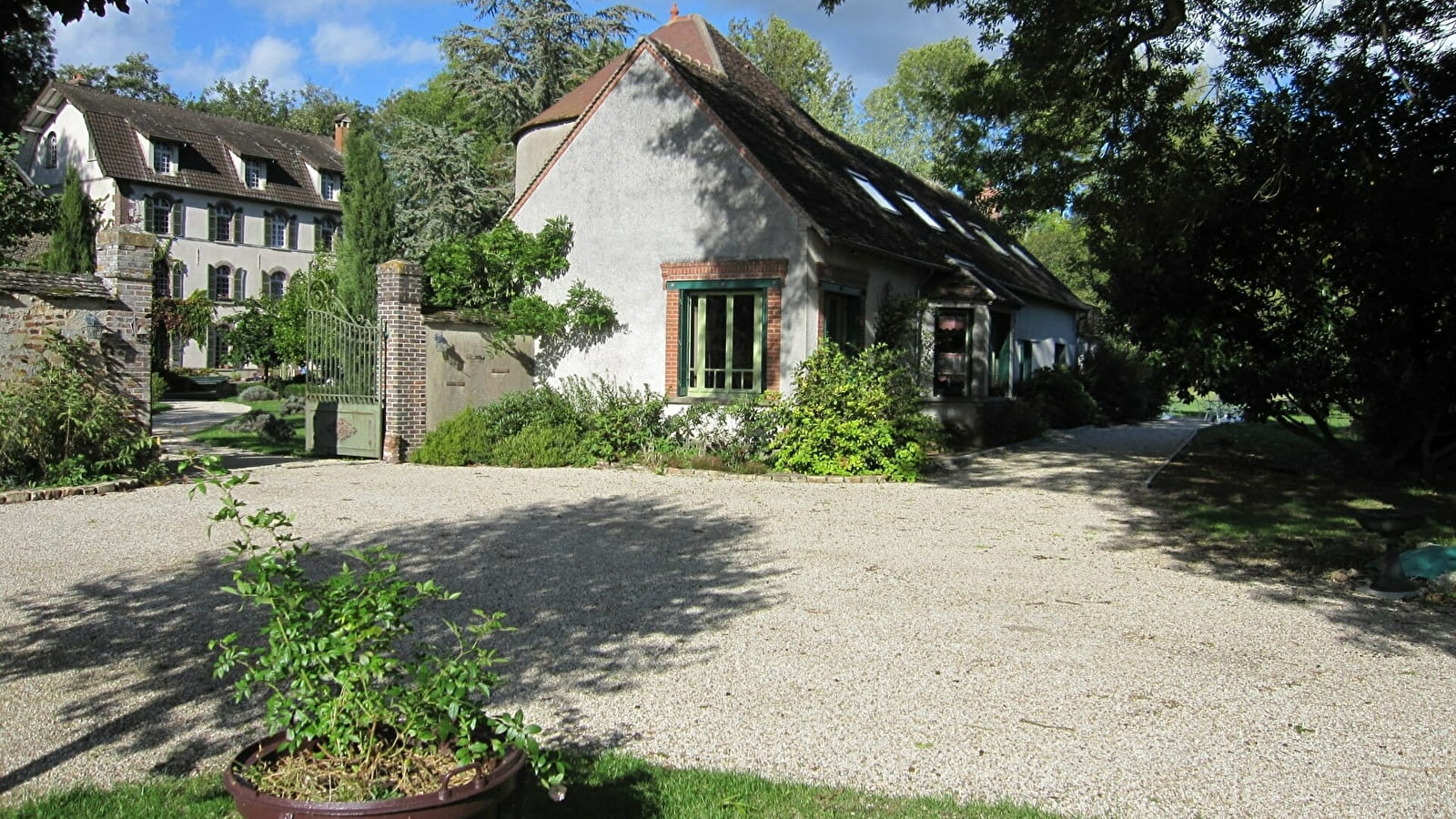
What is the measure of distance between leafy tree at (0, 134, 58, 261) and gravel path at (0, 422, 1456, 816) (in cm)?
805

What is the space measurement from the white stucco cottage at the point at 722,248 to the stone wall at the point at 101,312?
627 cm

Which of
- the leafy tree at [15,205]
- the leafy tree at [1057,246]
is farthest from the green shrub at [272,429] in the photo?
the leafy tree at [1057,246]

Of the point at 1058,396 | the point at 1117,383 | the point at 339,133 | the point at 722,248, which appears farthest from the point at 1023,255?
the point at 339,133

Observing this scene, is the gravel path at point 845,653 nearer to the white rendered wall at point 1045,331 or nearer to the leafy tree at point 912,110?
the white rendered wall at point 1045,331

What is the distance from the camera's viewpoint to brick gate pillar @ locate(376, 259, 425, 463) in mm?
14328

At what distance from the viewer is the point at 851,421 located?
1321 cm

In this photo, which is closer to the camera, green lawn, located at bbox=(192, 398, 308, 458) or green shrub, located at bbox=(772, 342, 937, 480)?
green shrub, located at bbox=(772, 342, 937, 480)

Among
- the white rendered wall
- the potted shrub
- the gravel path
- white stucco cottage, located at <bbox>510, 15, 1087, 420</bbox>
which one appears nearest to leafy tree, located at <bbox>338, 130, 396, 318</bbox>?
white stucco cottage, located at <bbox>510, 15, 1087, 420</bbox>

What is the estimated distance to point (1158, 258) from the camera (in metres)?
11.1

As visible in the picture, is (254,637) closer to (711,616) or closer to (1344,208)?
(711,616)

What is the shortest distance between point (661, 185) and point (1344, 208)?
9246 millimetres

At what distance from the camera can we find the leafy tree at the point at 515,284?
52.4 feet

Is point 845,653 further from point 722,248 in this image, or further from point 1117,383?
point 1117,383

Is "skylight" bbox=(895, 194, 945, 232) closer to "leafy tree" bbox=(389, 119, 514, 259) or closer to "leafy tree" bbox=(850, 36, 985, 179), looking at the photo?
"leafy tree" bbox=(389, 119, 514, 259)
